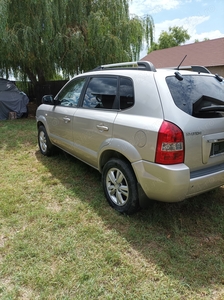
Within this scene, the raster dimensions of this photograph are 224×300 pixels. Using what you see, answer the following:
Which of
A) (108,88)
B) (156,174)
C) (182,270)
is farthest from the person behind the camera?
(108,88)

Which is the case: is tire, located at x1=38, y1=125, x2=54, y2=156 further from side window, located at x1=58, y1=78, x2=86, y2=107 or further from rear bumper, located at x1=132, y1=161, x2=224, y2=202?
rear bumper, located at x1=132, y1=161, x2=224, y2=202

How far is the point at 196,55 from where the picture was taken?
20.7m

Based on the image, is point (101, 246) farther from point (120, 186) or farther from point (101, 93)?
point (101, 93)

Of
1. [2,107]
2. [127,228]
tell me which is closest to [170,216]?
[127,228]

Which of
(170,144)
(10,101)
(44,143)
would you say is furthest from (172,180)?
(10,101)

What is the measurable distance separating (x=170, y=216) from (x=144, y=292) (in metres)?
1.12

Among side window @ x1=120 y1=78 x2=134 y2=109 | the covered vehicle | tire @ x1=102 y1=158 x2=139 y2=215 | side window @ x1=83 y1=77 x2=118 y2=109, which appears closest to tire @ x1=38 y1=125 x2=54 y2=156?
side window @ x1=83 y1=77 x2=118 y2=109

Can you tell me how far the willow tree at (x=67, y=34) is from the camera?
8.70 m

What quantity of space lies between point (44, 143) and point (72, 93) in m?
1.61

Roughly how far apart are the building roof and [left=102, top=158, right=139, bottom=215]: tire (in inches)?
737

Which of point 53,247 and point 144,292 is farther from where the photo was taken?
point 53,247

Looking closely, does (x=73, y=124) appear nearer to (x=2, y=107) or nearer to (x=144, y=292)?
(x=144, y=292)

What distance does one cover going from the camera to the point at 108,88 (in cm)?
300

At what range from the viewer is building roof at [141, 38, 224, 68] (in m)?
19.2
